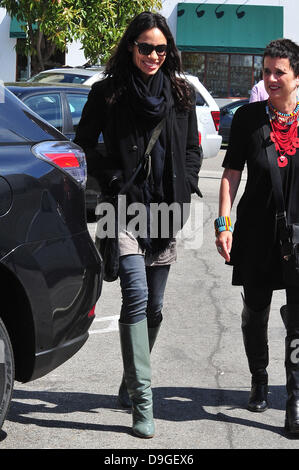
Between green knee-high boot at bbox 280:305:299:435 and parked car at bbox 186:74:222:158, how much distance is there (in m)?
11.0

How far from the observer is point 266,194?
4.14 meters

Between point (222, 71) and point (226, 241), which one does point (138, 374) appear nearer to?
point (226, 241)

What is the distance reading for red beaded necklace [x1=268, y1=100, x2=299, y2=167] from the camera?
13.5 ft

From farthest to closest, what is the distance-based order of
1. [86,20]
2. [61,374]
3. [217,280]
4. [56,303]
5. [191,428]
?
[86,20] → [217,280] → [61,374] → [191,428] → [56,303]

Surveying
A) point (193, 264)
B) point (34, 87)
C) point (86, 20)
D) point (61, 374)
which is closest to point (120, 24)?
point (86, 20)

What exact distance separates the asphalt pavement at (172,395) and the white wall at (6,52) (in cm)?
2553

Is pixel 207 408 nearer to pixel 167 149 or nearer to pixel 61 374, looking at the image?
pixel 61 374

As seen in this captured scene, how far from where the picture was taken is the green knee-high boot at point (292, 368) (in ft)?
13.3

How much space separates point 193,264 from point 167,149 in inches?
160

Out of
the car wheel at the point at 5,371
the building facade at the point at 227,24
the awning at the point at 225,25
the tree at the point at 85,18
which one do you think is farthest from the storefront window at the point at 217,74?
the car wheel at the point at 5,371

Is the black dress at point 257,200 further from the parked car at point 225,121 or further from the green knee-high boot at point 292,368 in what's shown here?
the parked car at point 225,121

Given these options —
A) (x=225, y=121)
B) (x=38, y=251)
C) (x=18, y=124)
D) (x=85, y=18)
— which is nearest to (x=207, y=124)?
(x=85, y=18)

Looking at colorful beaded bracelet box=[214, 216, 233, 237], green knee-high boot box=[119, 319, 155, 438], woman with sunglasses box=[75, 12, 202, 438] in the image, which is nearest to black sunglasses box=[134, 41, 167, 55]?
woman with sunglasses box=[75, 12, 202, 438]

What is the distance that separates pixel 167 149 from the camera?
4141 mm
